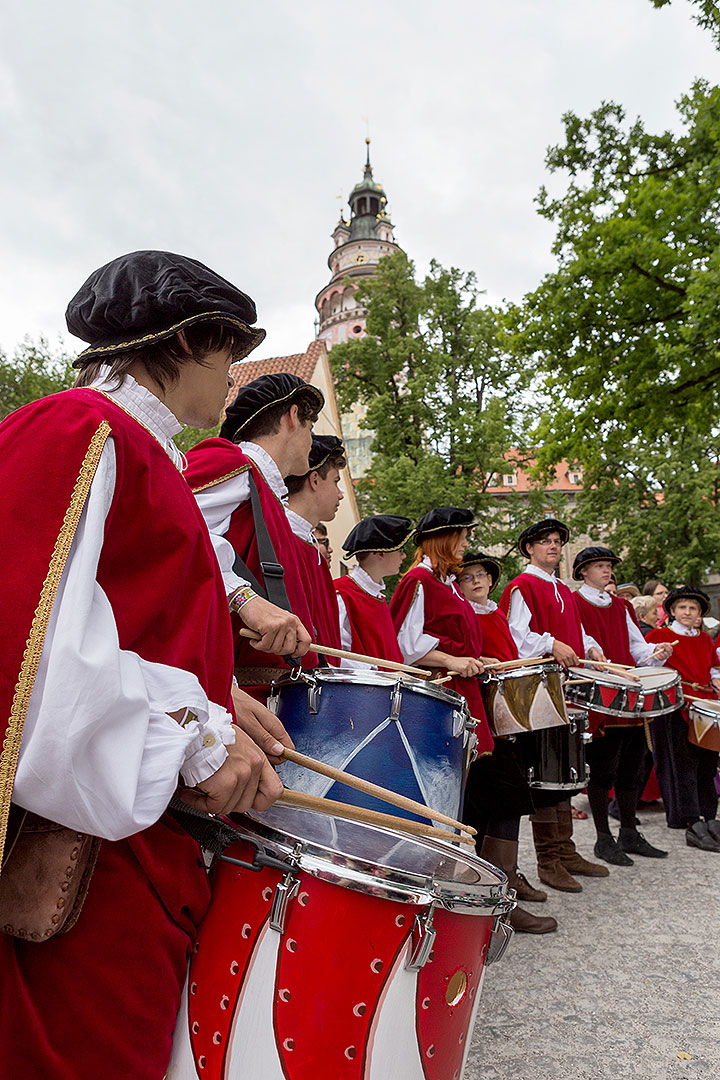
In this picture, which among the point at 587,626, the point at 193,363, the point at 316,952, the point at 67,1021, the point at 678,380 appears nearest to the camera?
the point at 67,1021

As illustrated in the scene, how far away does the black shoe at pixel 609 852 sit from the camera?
5.41m

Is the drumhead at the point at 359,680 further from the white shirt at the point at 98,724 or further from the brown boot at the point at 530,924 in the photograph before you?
the brown boot at the point at 530,924

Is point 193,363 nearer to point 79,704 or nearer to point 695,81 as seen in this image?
point 79,704

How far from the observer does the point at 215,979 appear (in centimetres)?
131

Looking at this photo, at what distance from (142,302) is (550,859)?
15.0ft

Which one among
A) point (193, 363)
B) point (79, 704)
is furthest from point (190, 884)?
point (193, 363)

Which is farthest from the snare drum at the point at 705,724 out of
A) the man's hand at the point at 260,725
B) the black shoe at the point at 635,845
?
the man's hand at the point at 260,725

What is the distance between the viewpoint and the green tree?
2130 cm

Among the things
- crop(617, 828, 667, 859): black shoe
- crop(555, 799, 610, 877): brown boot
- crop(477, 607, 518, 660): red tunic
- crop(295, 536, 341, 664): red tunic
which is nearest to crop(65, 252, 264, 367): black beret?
crop(295, 536, 341, 664): red tunic

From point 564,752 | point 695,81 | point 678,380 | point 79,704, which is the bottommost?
point 564,752

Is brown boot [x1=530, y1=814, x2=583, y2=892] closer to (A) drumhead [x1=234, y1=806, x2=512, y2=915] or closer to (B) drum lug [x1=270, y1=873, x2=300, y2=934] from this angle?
(A) drumhead [x1=234, y1=806, x2=512, y2=915]

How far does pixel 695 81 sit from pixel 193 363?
11.8 m

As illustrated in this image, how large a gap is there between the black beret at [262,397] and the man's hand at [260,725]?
1608mm

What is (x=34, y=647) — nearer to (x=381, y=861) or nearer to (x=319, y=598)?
(x=381, y=861)
